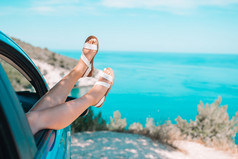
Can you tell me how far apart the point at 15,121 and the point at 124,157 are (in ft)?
11.4

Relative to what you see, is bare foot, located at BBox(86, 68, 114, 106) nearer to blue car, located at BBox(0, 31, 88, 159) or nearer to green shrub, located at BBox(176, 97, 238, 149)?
blue car, located at BBox(0, 31, 88, 159)

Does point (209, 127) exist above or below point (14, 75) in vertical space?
below

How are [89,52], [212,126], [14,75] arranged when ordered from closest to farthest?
[89,52], [14,75], [212,126]

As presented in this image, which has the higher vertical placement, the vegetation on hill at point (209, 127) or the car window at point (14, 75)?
the car window at point (14, 75)

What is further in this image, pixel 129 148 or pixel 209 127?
pixel 209 127

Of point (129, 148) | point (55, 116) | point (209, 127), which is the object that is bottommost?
point (209, 127)

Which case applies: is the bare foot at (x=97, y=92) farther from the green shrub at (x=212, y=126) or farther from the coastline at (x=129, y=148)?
the green shrub at (x=212, y=126)

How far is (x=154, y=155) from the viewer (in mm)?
4387

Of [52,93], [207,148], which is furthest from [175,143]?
[52,93]

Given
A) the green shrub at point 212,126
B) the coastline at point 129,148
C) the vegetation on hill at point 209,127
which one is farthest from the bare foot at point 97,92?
the green shrub at point 212,126

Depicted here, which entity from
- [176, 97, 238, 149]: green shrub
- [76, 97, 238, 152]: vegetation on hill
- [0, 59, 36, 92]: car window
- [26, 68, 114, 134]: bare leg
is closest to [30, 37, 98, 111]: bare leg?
[26, 68, 114, 134]: bare leg

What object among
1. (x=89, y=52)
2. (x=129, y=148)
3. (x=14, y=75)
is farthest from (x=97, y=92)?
(x=129, y=148)

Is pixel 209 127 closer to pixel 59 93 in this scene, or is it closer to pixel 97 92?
pixel 97 92

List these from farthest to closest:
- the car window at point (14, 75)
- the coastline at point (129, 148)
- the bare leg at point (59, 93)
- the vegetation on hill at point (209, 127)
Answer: the vegetation on hill at point (209, 127) < the coastline at point (129, 148) < the car window at point (14, 75) < the bare leg at point (59, 93)
